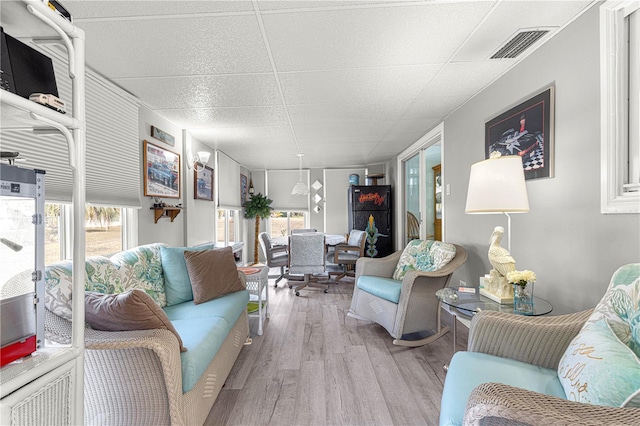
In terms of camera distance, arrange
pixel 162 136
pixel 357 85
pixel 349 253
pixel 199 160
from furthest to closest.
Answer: pixel 349 253 → pixel 199 160 → pixel 162 136 → pixel 357 85

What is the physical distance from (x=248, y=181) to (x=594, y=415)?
22.6 ft

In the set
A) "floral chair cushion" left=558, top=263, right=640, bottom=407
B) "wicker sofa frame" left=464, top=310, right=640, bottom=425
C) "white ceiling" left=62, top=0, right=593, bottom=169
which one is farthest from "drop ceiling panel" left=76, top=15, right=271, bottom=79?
"floral chair cushion" left=558, top=263, right=640, bottom=407

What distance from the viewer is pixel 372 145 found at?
4867mm

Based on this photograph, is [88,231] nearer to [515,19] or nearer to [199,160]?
[199,160]

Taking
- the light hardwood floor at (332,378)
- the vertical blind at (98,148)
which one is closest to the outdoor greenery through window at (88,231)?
the vertical blind at (98,148)

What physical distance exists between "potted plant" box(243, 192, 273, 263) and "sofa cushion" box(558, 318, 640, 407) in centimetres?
604

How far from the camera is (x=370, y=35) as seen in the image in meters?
1.80

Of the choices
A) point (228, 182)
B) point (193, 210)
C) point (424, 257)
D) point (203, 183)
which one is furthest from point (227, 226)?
point (424, 257)

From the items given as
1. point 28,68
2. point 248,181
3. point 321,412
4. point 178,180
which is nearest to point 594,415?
point 321,412

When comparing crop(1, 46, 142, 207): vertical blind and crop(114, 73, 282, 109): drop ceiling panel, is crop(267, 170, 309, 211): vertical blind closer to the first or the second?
Result: crop(114, 73, 282, 109): drop ceiling panel

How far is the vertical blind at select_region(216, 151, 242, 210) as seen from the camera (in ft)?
16.6

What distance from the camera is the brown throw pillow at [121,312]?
1343 millimetres

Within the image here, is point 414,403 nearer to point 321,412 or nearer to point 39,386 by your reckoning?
point 321,412

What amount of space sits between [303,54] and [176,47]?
2.71ft
